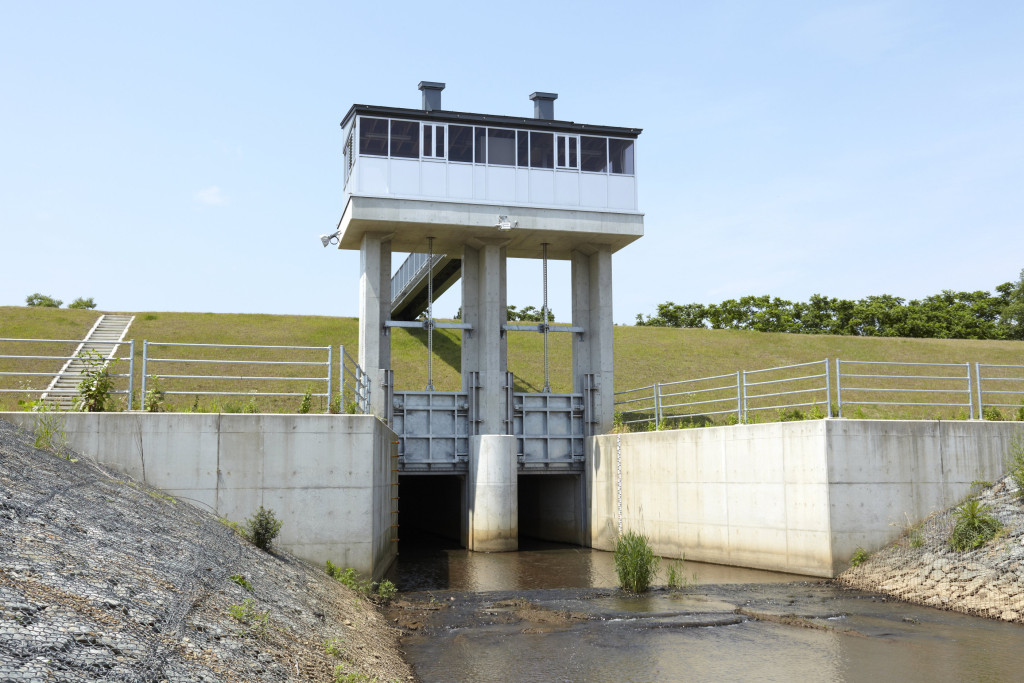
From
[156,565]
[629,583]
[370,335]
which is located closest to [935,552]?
[629,583]

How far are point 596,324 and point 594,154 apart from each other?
513 cm

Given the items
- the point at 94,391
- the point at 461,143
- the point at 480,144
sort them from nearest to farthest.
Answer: the point at 94,391
the point at 461,143
the point at 480,144

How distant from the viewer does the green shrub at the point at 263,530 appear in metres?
12.1

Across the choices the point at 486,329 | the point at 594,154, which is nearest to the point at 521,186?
the point at 594,154

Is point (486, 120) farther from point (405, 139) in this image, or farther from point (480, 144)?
point (405, 139)

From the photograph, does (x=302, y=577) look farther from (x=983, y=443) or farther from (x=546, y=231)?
(x=546, y=231)

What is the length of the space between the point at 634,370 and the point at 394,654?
31.5m

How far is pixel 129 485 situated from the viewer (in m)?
11.5

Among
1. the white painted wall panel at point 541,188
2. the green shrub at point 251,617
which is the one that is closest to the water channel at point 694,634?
the green shrub at point 251,617

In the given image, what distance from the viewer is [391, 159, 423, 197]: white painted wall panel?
23203 mm

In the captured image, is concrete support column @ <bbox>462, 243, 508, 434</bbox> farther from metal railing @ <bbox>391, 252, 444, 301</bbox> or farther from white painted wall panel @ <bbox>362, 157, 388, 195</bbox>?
white painted wall panel @ <bbox>362, 157, 388, 195</bbox>

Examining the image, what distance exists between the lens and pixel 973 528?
43.4 feet

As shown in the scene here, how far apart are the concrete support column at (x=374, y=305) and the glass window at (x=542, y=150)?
4.85 metres

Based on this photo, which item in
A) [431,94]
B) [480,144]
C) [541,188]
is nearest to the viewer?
[480,144]
